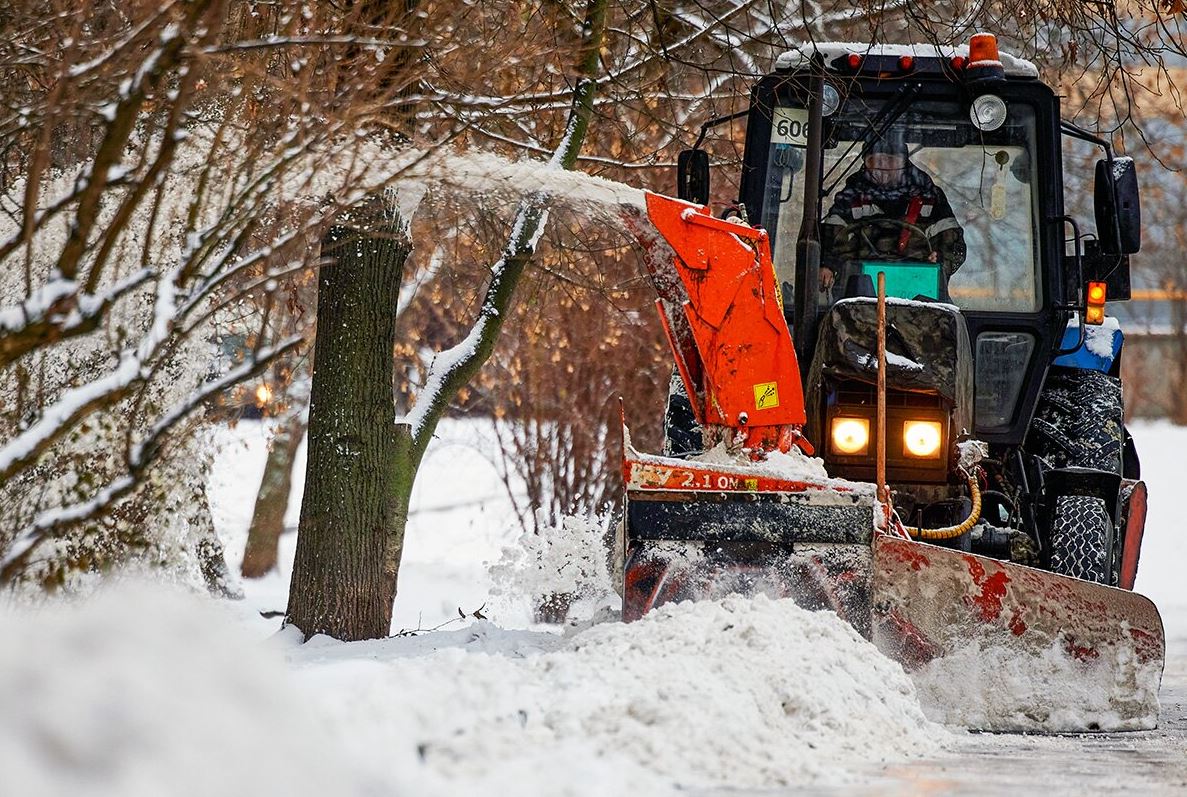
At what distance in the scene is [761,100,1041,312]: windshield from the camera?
7.45 m

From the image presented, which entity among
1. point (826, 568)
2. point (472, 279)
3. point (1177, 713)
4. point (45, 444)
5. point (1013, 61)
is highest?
point (1013, 61)

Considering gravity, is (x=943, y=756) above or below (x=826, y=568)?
below

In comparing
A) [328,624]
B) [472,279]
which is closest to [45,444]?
[328,624]

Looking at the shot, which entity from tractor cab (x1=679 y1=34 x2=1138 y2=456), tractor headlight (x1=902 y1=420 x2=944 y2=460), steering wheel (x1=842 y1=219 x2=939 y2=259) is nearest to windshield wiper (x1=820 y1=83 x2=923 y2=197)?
tractor cab (x1=679 y1=34 x2=1138 y2=456)

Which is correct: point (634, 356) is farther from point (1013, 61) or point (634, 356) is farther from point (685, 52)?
point (1013, 61)

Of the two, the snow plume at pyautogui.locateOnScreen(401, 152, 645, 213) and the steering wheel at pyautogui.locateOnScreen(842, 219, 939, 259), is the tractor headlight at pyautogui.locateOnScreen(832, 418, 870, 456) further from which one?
the snow plume at pyautogui.locateOnScreen(401, 152, 645, 213)

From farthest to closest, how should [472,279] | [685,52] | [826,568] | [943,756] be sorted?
[472,279] → [685,52] → [826,568] → [943,756]

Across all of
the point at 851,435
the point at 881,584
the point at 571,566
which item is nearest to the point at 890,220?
the point at 851,435

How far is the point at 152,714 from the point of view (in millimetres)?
3791

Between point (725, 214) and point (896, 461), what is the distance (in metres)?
1.32

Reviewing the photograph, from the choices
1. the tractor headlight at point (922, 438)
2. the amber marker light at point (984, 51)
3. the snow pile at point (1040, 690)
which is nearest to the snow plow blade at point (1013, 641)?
the snow pile at point (1040, 690)

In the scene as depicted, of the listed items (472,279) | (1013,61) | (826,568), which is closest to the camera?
(826,568)

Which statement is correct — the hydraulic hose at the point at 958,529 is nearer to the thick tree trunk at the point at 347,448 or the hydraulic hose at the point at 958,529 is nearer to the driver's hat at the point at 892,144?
the driver's hat at the point at 892,144

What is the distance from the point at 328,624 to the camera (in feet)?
25.5
